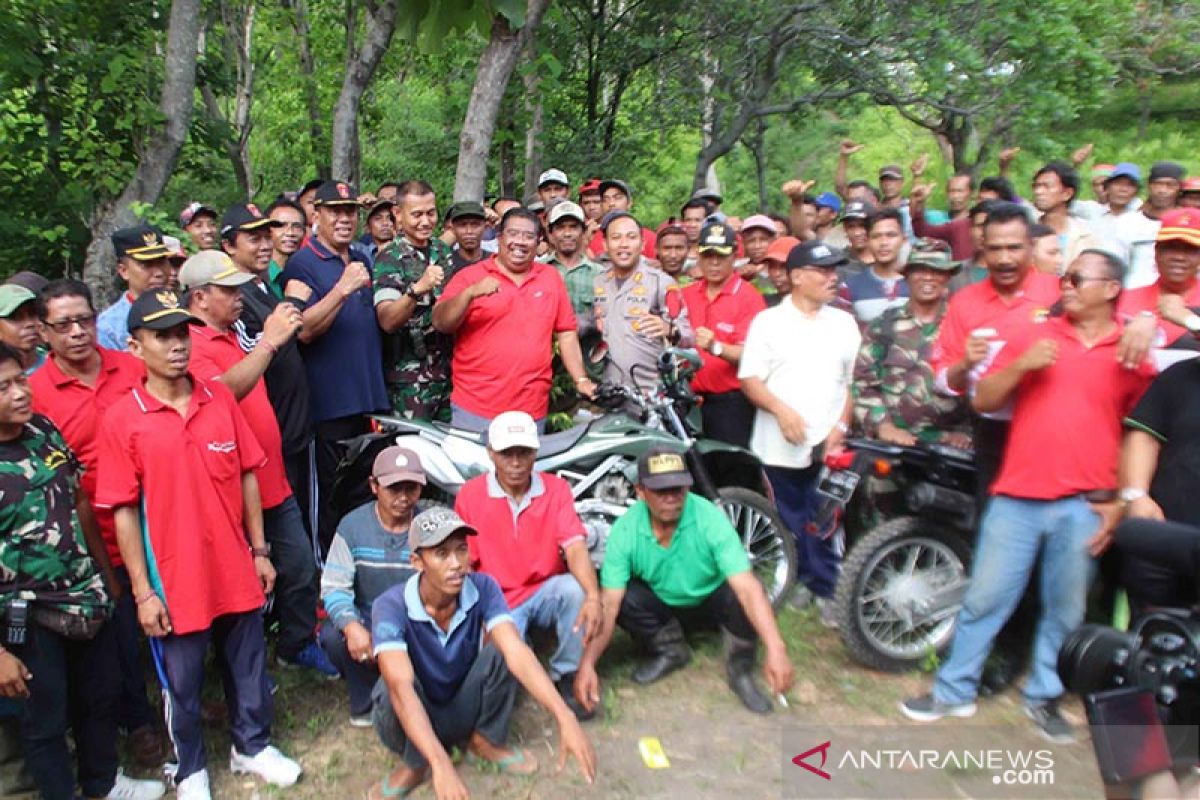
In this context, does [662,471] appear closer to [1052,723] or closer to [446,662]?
[446,662]

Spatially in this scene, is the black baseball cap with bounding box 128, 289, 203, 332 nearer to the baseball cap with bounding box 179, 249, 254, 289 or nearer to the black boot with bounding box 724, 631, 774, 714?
the baseball cap with bounding box 179, 249, 254, 289

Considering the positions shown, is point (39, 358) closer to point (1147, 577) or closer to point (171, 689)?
point (171, 689)

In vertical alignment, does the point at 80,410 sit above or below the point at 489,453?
above

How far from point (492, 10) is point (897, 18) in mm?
10292

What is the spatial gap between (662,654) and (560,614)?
0.62 metres

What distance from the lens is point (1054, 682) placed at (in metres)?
3.88

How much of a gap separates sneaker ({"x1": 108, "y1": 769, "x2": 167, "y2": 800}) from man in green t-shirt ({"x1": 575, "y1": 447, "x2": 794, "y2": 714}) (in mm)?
1699

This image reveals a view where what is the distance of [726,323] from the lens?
18.0 feet

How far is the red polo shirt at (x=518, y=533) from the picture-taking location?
4188 mm

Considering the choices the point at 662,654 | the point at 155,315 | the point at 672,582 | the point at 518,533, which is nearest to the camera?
the point at 155,315

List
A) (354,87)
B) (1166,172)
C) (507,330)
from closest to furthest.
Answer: (507,330) → (1166,172) → (354,87)

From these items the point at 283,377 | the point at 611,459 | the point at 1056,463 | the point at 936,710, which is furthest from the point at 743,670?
the point at 283,377

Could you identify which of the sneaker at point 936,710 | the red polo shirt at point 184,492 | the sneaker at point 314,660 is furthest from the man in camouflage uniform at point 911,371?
the red polo shirt at point 184,492

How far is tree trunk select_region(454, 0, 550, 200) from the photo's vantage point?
636cm
